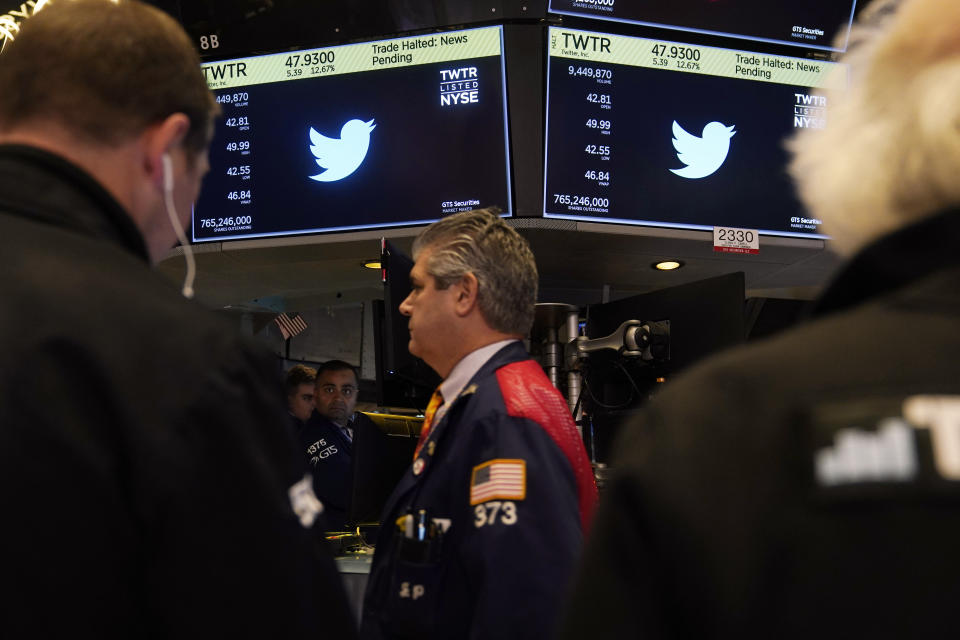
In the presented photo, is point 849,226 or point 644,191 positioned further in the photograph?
point 644,191

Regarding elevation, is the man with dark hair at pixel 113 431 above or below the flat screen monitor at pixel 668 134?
below

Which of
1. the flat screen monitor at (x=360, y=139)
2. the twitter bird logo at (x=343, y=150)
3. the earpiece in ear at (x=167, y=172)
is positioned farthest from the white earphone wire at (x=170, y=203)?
the twitter bird logo at (x=343, y=150)

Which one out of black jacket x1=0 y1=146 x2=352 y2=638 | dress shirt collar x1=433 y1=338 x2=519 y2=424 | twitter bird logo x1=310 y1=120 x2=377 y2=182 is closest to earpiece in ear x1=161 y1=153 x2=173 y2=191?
black jacket x1=0 y1=146 x2=352 y2=638

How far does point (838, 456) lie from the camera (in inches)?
24.2

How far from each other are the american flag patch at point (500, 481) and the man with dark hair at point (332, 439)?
8.71 feet

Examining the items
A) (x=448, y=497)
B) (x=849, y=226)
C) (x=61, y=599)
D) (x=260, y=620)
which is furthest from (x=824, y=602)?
(x=448, y=497)

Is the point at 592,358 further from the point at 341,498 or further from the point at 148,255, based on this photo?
the point at 341,498

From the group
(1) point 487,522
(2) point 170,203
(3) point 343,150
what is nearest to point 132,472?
(2) point 170,203

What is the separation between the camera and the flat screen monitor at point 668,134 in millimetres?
3230

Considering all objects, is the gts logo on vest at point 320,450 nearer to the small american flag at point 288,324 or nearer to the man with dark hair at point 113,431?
the small american flag at point 288,324

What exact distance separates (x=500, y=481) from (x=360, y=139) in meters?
1.86

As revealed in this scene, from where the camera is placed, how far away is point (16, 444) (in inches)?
34.1

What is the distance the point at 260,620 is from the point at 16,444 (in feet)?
0.98

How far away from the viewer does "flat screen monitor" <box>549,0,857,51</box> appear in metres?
3.34
